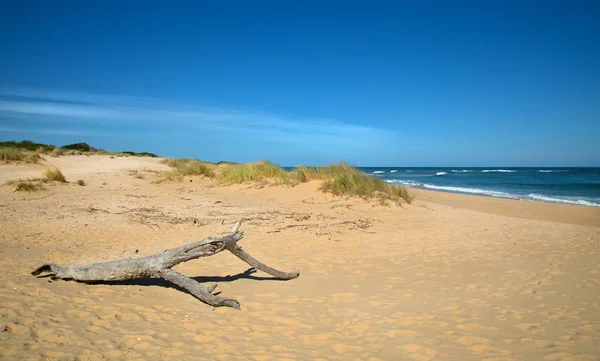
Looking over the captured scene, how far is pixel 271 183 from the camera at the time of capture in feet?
57.3

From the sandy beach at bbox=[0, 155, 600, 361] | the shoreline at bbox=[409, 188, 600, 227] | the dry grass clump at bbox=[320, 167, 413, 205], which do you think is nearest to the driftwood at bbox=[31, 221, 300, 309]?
the sandy beach at bbox=[0, 155, 600, 361]

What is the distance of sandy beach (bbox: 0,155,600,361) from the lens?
3.78 meters

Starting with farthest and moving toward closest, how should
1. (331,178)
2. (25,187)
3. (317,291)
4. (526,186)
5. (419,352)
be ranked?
(526,186), (331,178), (25,187), (317,291), (419,352)

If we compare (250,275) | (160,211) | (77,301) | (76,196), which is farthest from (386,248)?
(76,196)

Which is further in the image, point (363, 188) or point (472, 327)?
point (363, 188)

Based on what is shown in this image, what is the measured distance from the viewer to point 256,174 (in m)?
18.8

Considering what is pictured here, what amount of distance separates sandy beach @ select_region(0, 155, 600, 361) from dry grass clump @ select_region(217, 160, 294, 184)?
20.8 feet

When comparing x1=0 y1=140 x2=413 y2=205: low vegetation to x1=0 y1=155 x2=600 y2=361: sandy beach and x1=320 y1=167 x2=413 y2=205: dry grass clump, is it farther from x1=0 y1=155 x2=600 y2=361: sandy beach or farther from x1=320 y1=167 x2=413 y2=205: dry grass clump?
x1=0 y1=155 x2=600 y2=361: sandy beach

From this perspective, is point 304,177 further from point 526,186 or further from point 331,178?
point 526,186

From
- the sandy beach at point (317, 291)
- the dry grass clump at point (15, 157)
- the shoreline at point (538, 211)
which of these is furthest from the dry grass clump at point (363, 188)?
the dry grass clump at point (15, 157)

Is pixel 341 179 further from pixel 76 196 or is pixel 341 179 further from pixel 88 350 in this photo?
pixel 88 350

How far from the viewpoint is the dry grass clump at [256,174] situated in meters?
18.1

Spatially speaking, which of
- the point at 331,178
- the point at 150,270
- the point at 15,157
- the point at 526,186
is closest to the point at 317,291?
the point at 150,270

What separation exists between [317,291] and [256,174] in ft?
44.3
